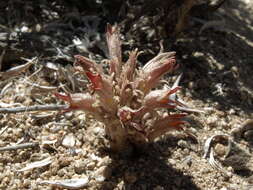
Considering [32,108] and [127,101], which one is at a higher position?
[127,101]

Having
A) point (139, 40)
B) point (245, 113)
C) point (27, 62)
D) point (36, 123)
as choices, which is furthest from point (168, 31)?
point (36, 123)

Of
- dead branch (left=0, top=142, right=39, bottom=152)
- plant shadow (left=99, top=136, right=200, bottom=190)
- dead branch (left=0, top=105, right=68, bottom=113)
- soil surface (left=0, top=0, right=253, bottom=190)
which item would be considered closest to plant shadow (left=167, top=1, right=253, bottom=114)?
soil surface (left=0, top=0, right=253, bottom=190)

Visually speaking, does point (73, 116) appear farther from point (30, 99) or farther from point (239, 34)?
point (239, 34)

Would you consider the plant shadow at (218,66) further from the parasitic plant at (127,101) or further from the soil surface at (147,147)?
the parasitic plant at (127,101)

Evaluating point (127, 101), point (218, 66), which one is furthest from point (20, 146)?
point (218, 66)

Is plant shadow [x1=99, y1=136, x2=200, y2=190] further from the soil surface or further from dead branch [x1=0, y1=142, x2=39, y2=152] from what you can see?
dead branch [x1=0, y1=142, x2=39, y2=152]

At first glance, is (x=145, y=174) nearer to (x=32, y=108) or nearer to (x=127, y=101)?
(x=127, y=101)
